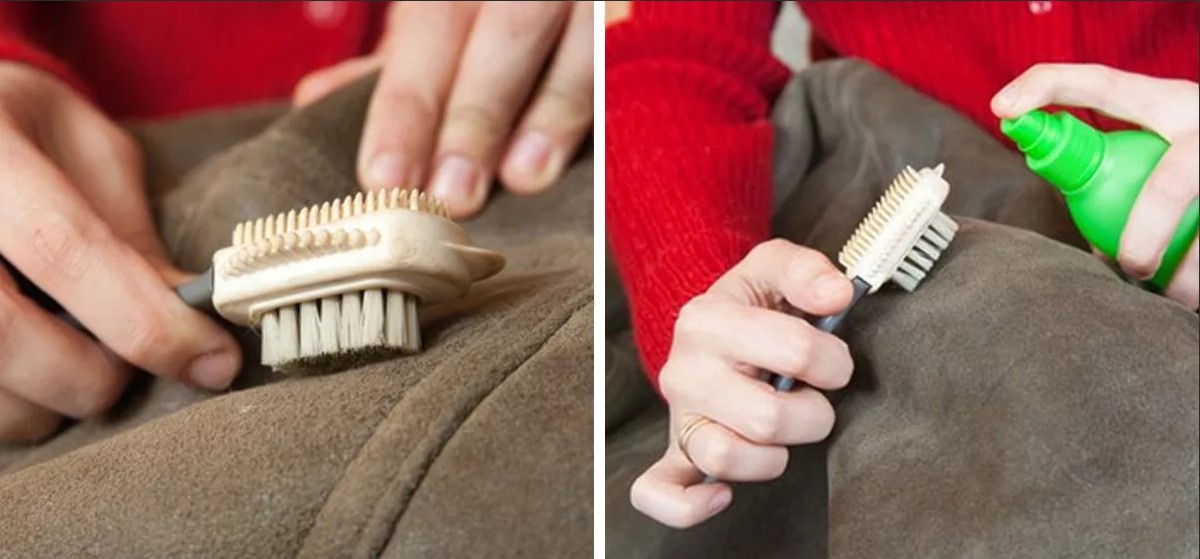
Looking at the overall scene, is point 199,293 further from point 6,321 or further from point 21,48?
point 21,48

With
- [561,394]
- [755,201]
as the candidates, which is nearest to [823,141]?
[755,201]

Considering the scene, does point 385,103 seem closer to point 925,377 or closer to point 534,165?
point 534,165

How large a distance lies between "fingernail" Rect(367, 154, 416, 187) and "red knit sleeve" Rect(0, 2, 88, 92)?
0.14 metres

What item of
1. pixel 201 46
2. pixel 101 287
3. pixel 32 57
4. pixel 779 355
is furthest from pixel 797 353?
pixel 201 46

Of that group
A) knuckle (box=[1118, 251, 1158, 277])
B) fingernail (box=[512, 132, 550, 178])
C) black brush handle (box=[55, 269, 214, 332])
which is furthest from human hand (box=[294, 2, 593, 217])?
knuckle (box=[1118, 251, 1158, 277])

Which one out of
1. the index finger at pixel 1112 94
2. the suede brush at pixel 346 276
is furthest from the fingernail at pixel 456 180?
the index finger at pixel 1112 94

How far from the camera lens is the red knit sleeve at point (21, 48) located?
1.51 feet

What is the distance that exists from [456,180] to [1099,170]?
235mm

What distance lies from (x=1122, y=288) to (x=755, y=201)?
4.7 inches

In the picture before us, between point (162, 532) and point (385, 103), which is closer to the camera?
point (162, 532)

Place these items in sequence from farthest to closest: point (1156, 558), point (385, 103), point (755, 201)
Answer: point (385, 103) → point (755, 201) → point (1156, 558)

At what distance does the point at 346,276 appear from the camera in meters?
0.31

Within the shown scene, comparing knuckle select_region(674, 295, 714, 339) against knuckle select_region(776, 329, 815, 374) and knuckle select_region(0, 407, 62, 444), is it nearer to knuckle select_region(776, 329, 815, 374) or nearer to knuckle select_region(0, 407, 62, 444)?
knuckle select_region(776, 329, 815, 374)

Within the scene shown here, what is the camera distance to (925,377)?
306 millimetres
